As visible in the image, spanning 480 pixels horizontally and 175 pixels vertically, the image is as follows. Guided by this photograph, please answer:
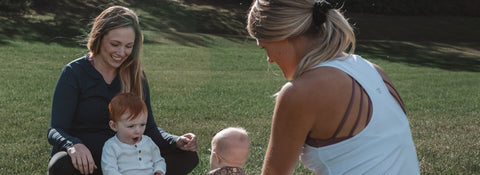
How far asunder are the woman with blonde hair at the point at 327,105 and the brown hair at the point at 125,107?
1.01 meters

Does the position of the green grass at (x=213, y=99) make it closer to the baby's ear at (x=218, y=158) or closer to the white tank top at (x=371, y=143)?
the baby's ear at (x=218, y=158)

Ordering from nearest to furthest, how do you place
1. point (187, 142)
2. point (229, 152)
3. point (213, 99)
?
point (229, 152)
point (187, 142)
point (213, 99)

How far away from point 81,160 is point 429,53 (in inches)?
783

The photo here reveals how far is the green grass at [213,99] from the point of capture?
5370 millimetres

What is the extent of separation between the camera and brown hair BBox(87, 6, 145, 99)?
11.4ft

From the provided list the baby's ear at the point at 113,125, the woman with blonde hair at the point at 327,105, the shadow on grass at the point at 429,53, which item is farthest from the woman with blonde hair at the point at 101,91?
the shadow on grass at the point at 429,53

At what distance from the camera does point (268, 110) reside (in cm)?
798

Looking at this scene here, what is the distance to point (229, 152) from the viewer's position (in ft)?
9.66

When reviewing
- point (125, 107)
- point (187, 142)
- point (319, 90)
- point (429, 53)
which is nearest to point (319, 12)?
point (319, 90)

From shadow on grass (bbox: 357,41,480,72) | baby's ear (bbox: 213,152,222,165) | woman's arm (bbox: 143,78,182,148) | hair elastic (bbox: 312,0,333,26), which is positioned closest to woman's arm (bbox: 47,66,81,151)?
woman's arm (bbox: 143,78,182,148)

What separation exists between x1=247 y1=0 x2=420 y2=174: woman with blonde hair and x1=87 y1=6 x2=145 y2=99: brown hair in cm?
119

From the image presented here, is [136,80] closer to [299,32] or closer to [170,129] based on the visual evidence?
[299,32]

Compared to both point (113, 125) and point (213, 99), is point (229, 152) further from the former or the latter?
point (213, 99)

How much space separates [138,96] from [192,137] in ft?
1.49
